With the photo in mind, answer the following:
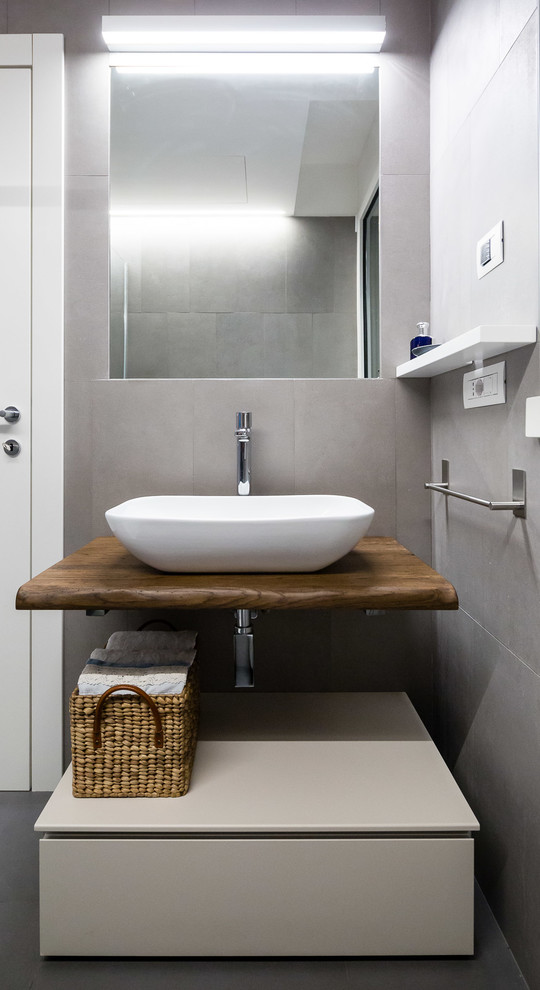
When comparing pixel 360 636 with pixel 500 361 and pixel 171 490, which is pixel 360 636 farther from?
pixel 500 361

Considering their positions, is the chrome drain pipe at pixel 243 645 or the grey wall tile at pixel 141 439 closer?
the chrome drain pipe at pixel 243 645

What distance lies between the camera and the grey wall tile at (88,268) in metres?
1.89

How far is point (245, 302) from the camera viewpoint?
191 cm

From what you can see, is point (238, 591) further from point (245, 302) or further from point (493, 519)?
point (245, 302)

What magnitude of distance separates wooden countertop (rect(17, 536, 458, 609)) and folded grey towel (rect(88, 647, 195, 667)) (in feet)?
0.69

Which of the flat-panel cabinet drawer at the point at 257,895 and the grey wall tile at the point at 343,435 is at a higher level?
the grey wall tile at the point at 343,435

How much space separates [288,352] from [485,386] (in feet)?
2.18

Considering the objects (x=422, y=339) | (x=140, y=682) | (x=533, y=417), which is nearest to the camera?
(x=533, y=417)

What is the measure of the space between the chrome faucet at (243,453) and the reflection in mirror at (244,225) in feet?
0.65

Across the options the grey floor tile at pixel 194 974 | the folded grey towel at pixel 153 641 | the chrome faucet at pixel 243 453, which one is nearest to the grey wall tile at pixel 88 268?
the chrome faucet at pixel 243 453

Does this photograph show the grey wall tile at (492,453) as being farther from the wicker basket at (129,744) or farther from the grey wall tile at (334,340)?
the wicker basket at (129,744)

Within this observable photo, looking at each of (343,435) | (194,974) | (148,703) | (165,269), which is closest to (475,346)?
→ (343,435)

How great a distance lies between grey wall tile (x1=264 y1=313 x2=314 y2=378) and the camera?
190 cm

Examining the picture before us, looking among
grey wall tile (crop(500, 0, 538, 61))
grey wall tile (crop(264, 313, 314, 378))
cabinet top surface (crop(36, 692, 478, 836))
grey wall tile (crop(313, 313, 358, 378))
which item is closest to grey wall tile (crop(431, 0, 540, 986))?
grey wall tile (crop(500, 0, 538, 61))
